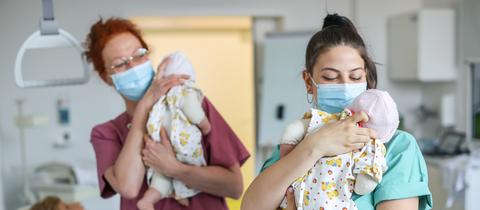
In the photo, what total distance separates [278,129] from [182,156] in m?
2.62

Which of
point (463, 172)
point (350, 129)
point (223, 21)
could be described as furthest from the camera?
point (223, 21)

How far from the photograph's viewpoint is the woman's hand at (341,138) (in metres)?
0.99

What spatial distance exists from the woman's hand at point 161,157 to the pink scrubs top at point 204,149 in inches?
4.1

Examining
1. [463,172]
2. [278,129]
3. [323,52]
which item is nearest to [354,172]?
[323,52]

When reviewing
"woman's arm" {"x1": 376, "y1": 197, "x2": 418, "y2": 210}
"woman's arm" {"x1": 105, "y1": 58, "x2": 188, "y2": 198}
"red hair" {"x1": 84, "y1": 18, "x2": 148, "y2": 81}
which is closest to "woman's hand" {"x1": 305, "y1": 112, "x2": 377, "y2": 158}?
"woman's arm" {"x1": 376, "y1": 197, "x2": 418, "y2": 210}

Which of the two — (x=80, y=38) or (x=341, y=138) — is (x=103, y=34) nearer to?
(x=341, y=138)

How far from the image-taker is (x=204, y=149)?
157 centimetres

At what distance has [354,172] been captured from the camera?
101 cm

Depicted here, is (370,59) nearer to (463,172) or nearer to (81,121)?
(463,172)

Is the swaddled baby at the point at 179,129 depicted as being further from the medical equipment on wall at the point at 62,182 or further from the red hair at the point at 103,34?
the medical equipment on wall at the point at 62,182

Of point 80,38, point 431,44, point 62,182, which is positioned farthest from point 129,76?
point 431,44

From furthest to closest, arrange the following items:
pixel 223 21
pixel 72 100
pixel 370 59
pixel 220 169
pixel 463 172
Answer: pixel 223 21, pixel 72 100, pixel 463 172, pixel 220 169, pixel 370 59

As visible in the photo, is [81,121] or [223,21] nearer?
[81,121]

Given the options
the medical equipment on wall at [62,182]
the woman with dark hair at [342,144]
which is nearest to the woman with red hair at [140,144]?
the woman with dark hair at [342,144]
